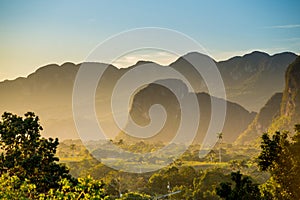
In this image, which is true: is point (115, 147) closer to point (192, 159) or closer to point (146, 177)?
point (192, 159)

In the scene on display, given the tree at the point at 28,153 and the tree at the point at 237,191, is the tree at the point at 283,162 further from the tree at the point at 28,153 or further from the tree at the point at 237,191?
the tree at the point at 28,153

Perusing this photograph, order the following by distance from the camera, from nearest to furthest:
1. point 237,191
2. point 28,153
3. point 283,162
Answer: point 237,191, point 28,153, point 283,162

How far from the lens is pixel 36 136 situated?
21500 millimetres

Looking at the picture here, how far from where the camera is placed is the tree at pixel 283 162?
2294 cm

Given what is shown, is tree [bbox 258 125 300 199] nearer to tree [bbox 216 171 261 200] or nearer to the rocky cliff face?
tree [bbox 216 171 261 200]

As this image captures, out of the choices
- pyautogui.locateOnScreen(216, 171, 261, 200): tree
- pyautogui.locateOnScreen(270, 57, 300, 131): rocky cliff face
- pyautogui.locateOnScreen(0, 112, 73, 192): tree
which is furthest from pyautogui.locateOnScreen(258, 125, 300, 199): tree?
pyautogui.locateOnScreen(270, 57, 300, 131): rocky cliff face

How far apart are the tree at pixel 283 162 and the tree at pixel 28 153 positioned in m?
11.3

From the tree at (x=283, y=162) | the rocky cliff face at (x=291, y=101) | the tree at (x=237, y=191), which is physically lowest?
the tree at (x=237, y=191)

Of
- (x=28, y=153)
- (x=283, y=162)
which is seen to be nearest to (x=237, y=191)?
(x=283, y=162)

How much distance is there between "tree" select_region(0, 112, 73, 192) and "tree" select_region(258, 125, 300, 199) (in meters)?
11.3

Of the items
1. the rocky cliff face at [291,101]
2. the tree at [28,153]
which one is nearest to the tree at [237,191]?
the tree at [28,153]

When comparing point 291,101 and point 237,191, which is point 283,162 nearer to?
point 237,191

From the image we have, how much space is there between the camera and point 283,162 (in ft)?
76.1

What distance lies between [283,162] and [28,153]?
1376cm
